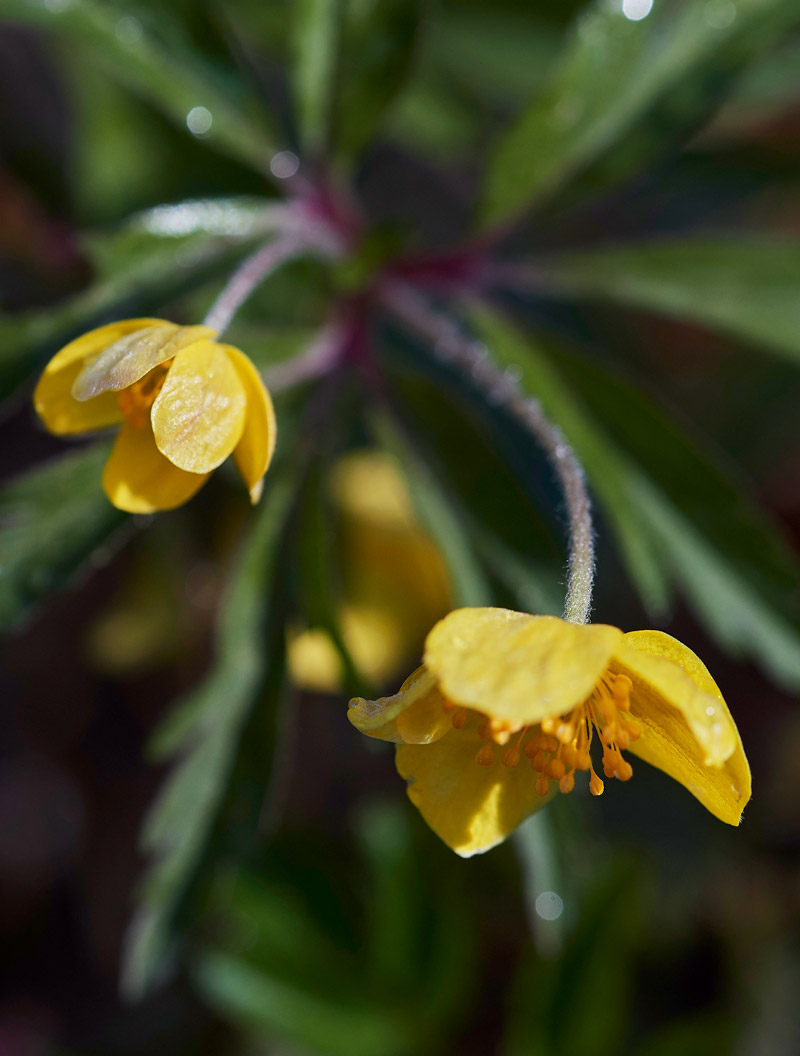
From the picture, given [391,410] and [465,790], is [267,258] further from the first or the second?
[465,790]

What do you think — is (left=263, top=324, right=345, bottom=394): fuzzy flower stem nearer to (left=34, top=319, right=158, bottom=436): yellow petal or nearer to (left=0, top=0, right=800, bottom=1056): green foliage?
(left=0, top=0, right=800, bottom=1056): green foliage

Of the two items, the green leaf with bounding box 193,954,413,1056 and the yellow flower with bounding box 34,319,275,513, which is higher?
the yellow flower with bounding box 34,319,275,513

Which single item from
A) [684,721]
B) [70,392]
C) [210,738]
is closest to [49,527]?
[70,392]

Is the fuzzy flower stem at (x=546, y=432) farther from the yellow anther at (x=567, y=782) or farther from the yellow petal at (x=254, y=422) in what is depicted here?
the yellow petal at (x=254, y=422)

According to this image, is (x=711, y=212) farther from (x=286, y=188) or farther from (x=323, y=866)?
(x=323, y=866)

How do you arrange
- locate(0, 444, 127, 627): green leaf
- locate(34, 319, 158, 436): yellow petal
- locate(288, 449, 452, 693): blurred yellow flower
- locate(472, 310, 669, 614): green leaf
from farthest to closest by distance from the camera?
locate(288, 449, 452, 693): blurred yellow flower, locate(472, 310, 669, 614): green leaf, locate(0, 444, 127, 627): green leaf, locate(34, 319, 158, 436): yellow petal

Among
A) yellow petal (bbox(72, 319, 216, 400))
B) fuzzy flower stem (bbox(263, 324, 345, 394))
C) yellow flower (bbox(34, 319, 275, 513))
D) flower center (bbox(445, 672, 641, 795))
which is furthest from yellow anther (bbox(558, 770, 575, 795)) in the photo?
fuzzy flower stem (bbox(263, 324, 345, 394))
